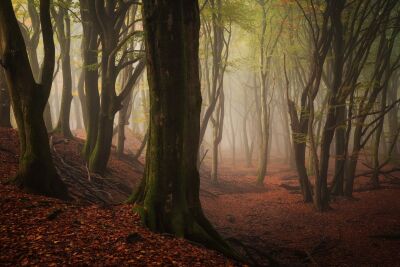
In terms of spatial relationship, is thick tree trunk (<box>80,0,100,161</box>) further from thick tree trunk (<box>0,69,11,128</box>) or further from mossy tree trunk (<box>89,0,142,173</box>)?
thick tree trunk (<box>0,69,11,128</box>)

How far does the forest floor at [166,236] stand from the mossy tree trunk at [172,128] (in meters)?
0.54

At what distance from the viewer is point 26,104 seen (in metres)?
7.25

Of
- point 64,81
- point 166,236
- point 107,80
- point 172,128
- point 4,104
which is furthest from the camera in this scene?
point 64,81

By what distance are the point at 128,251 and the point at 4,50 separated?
545 cm

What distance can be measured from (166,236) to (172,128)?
2.26 metres

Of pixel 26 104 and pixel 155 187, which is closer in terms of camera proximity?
pixel 155 187

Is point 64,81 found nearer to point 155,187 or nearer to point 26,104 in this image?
point 26,104

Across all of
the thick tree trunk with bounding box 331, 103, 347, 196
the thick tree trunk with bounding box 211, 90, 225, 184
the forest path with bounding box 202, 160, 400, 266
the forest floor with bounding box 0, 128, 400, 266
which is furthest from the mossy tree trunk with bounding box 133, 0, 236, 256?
the thick tree trunk with bounding box 211, 90, 225, 184

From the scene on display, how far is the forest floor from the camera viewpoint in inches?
197

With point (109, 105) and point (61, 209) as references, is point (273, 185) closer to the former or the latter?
point (109, 105)

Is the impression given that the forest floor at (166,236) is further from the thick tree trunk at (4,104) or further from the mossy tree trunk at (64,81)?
the thick tree trunk at (4,104)

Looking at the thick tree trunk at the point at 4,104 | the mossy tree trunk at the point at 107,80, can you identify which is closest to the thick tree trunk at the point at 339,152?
the mossy tree trunk at the point at 107,80

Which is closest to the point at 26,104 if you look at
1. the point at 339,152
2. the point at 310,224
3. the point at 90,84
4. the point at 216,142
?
the point at 90,84

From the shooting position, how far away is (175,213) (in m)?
6.71
